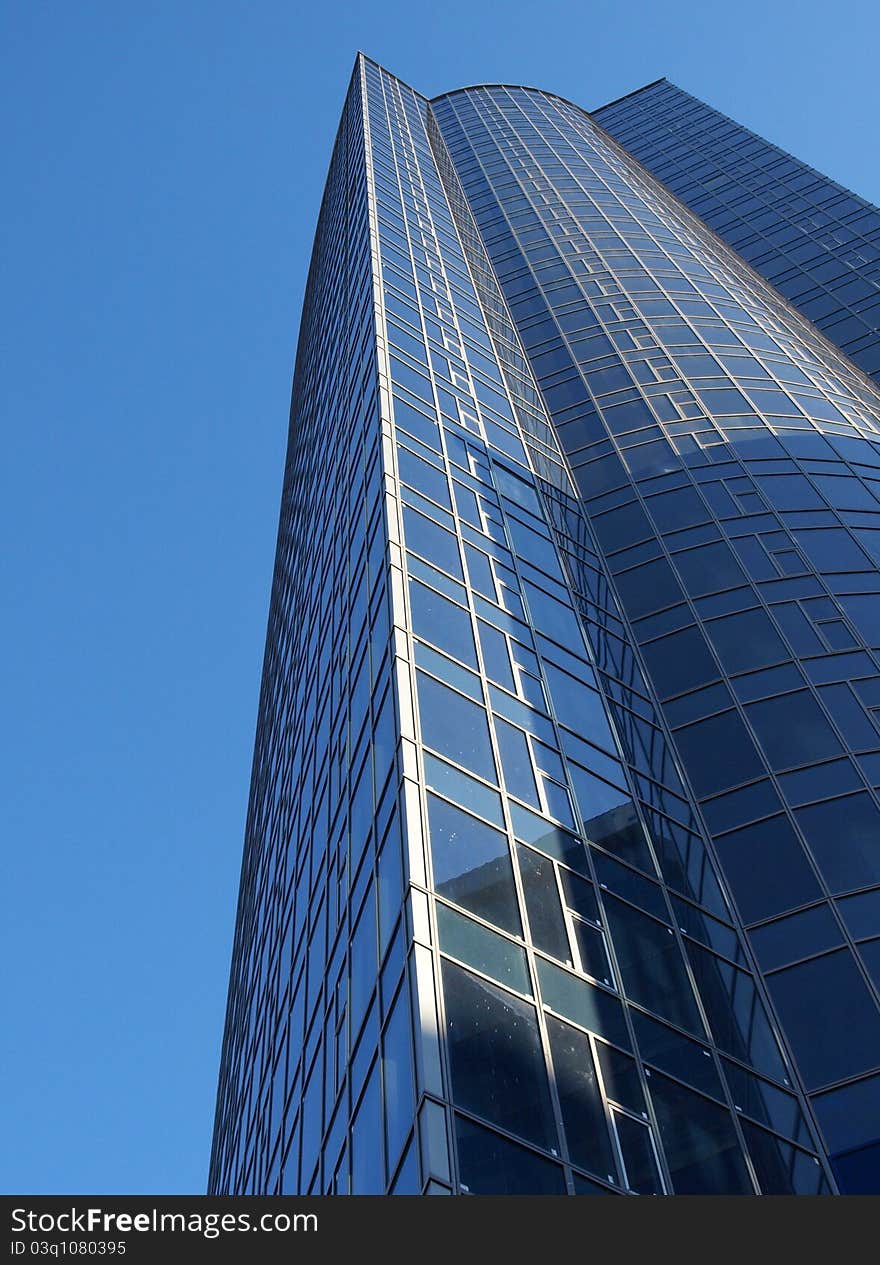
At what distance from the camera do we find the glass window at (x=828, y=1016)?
1898cm

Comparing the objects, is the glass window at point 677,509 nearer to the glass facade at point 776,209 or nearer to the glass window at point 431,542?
the glass window at point 431,542

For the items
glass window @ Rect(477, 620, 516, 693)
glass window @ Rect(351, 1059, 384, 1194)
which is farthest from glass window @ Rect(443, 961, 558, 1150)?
glass window @ Rect(477, 620, 516, 693)

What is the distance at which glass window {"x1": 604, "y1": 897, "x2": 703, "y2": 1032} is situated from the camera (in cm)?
1827

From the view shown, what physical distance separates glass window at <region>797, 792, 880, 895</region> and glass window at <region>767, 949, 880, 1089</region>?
65.1 inches

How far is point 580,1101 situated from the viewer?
1532cm

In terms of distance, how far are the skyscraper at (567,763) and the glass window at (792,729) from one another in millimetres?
70

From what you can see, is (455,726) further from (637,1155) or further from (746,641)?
(746,641)

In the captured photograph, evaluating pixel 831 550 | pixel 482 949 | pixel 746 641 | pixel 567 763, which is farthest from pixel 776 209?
pixel 482 949

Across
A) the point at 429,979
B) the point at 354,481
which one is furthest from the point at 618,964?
the point at 354,481

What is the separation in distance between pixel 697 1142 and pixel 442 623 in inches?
396

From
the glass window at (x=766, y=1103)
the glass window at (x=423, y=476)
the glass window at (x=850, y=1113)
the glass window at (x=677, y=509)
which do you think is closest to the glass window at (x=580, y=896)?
the glass window at (x=766, y=1103)

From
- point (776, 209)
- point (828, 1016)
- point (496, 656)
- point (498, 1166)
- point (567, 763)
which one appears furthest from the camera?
point (776, 209)

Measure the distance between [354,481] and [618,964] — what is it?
15.9 meters

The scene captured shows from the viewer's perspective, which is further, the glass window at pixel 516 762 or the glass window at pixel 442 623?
the glass window at pixel 442 623
